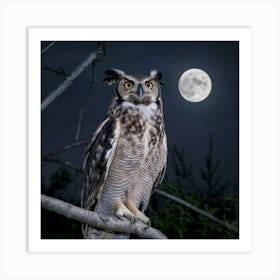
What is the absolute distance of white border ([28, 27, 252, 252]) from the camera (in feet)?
9.53

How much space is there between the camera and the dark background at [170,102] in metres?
2.87

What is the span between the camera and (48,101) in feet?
9.53

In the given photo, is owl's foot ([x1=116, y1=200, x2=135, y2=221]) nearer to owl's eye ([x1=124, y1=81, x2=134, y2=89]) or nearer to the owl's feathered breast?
the owl's feathered breast

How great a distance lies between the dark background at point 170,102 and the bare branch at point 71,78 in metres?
0.02

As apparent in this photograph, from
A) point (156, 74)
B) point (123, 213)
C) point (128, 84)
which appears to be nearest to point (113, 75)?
point (128, 84)

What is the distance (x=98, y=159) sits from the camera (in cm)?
282

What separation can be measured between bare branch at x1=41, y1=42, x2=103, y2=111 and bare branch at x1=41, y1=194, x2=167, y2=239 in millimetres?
496

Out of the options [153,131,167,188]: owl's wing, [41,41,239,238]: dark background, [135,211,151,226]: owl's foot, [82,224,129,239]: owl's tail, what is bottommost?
[82,224,129,239]: owl's tail

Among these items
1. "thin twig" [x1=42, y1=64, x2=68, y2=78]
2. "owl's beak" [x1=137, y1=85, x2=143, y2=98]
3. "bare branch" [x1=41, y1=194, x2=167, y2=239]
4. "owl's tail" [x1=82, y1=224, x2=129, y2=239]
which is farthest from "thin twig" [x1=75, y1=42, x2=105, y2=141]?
"owl's tail" [x1=82, y1=224, x2=129, y2=239]

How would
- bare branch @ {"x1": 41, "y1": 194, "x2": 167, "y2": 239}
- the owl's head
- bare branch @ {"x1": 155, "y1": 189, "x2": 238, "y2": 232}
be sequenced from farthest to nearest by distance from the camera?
bare branch @ {"x1": 155, "y1": 189, "x2": 238, "y2": 232} < the owl's head < bare branch @ {"x1": 41, "y1": 194, "x2": 167, "y2": 239}

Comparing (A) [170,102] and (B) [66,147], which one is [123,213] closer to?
(B) [66,147]
